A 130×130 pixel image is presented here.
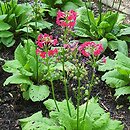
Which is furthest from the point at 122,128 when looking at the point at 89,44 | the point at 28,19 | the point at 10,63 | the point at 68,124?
the point at 28,19

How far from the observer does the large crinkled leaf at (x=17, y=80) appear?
4320 mm

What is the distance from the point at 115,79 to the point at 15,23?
5.25 ft

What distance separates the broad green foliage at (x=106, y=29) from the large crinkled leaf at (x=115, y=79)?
1.93 ft

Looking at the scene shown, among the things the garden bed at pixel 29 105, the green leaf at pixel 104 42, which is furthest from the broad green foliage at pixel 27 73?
the green leaf at pixel 104 42

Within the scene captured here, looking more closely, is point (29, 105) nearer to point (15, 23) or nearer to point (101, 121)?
point (101, 121)

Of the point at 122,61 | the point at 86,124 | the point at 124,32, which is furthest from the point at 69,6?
the point at 86,124

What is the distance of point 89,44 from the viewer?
3.03 metres

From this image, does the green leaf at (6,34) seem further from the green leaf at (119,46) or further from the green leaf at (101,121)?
the green leaf at (101,121)

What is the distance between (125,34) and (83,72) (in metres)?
2.27

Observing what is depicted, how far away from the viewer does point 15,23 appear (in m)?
5.32

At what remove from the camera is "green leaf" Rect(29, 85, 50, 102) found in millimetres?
4262

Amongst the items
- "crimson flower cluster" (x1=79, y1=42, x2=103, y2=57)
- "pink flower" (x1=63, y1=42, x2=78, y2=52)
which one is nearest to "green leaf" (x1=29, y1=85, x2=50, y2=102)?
"pink flower" (x1=63, y1=42, x2=78, y2=52)

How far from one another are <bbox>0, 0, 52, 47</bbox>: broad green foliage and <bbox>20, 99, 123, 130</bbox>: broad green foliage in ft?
5.01

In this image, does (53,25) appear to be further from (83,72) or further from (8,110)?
(83,72)
